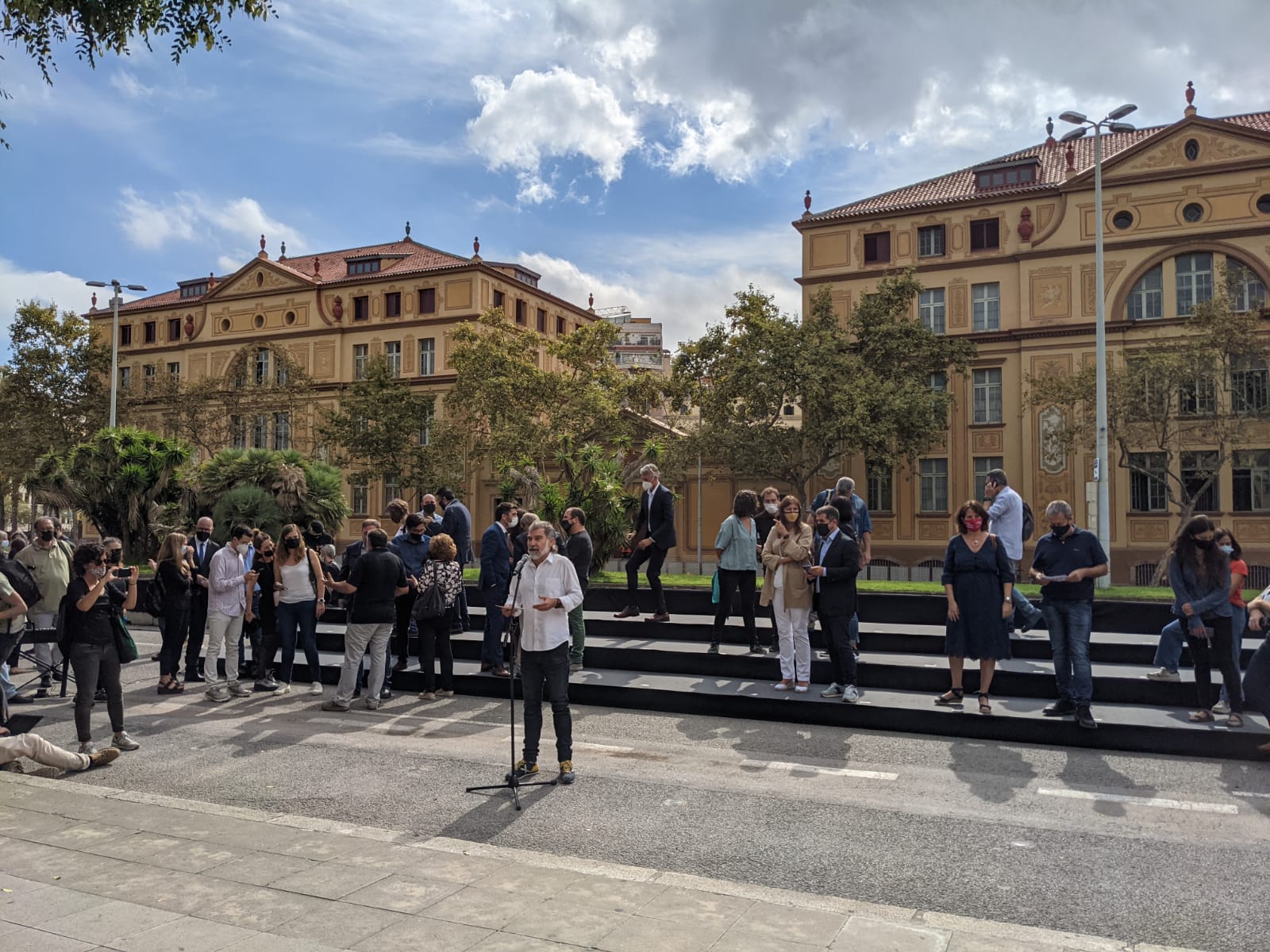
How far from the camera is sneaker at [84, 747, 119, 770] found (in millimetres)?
8125

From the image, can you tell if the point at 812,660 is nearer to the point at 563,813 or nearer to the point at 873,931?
the point at 563,813

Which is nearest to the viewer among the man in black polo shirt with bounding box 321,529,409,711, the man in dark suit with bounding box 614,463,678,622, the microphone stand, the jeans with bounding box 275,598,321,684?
the microphone stand

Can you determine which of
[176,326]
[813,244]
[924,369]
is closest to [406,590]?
[924,369]

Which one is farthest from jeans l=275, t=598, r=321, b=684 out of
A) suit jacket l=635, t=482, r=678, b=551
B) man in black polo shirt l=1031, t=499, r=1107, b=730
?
man in black polo shirt l=1031, t=499, r=1107, b=730

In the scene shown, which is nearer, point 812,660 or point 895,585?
point 812,660

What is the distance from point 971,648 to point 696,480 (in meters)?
30.1

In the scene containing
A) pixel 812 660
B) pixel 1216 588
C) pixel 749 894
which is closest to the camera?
pixel 749 894

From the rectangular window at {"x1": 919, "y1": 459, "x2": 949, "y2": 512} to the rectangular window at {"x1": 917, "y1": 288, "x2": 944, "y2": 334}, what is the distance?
16.6ft

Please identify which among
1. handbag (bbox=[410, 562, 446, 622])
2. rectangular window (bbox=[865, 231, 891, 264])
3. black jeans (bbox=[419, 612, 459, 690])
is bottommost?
black jeans (bbox=[419, 612, 459, 690])

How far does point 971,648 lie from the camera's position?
8.70 m

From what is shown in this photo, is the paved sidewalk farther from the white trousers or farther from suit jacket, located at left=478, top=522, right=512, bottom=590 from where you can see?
suit jacket, located at left=478, top=522, right=512, bottom=590

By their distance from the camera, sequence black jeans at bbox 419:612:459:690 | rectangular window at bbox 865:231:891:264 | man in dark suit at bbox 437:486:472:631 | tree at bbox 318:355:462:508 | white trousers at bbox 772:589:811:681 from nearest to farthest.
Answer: white trousers at bbox 772:589:811:681 < black jeans at bbox 419:612:459:690 < man in dark suit at bbox 437:486:472:631 < rectangular window at bbox 865:231:891:264 < tree at bbox 318:355:462:508

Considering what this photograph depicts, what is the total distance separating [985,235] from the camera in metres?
36.8

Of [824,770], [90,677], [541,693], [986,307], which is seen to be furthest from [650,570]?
[986,307]
